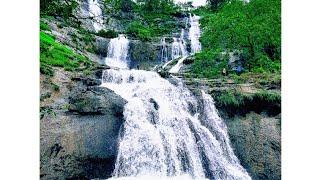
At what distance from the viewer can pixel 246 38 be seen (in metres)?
9.45

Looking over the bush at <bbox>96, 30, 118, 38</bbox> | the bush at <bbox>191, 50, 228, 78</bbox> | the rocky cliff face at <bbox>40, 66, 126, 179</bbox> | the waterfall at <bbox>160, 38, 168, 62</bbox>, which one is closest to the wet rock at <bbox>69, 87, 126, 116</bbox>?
the rocky cliff face at <bbox>40, 66, 126, 179</bbox>

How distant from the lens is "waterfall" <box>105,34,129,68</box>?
12353 mm

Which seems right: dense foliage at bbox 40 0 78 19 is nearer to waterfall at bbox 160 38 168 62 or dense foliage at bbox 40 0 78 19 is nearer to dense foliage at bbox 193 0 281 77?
dense foliage at bbox 193 0 281 77

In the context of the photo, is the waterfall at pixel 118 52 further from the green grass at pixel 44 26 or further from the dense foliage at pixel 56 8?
the dense foliage at pixel 56 8

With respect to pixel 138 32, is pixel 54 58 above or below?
below

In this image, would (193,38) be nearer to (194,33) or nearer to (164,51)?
(194,33)

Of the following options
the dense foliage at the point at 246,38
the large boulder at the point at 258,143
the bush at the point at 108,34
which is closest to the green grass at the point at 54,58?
the dense foliage at the point at 246,38

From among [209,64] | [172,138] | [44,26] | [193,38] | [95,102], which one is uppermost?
[193,38]

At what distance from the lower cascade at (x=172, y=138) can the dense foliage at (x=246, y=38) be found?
1304 millimetres

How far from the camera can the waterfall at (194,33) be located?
12924mm

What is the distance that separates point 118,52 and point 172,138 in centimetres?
557

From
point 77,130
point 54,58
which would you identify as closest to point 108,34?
point 54,58

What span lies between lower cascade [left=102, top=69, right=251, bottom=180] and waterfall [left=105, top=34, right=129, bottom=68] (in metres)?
3.79
